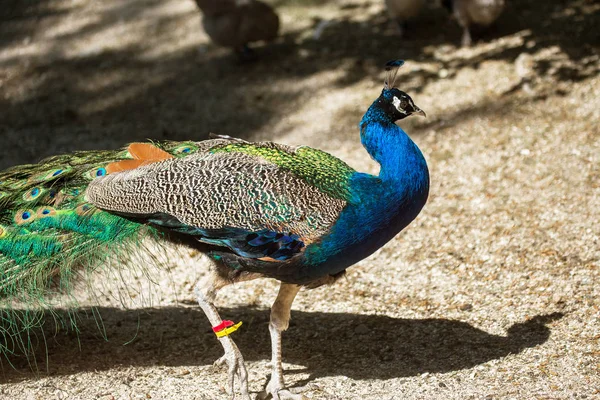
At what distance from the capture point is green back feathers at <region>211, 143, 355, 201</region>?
11.2ft

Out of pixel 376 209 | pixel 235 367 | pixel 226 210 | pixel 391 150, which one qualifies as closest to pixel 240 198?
pixel 226 210

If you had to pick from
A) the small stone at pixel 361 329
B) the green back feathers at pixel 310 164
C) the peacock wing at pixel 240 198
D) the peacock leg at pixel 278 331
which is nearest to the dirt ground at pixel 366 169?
the small stone at pixel 361 329

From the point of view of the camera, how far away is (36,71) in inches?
332

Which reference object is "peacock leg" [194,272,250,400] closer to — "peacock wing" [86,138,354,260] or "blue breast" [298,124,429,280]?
"peacock wing" [86,138,354,260]

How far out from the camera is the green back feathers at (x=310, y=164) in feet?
11.2

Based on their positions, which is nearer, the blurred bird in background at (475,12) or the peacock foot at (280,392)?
the peacock foot at (280,392)

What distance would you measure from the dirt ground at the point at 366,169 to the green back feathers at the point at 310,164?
3.31 ft

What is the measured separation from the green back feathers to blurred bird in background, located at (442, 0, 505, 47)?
4.39m

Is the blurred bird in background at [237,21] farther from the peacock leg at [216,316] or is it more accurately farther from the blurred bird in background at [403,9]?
the peacock leg at [216,316]

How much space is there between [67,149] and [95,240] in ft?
11.9

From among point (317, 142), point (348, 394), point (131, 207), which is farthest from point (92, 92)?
point (348, 394)

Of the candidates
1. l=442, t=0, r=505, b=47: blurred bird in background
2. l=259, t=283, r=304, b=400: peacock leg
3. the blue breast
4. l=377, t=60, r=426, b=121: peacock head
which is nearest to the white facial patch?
l=377, t=60, r=426, b=121: peacock head

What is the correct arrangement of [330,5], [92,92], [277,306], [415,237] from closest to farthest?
[277,306] < [415,237] < [92,92] < [330,5]

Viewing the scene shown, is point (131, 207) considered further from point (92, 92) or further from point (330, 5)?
point (330, 5)
